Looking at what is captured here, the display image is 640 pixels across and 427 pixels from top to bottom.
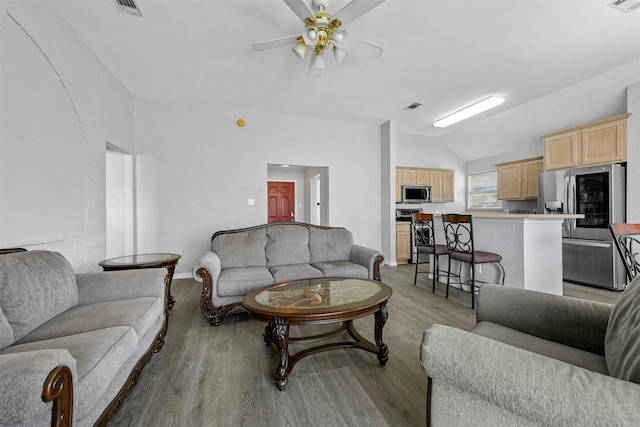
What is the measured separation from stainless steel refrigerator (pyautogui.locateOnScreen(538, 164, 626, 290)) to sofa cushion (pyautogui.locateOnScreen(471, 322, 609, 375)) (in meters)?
3.50

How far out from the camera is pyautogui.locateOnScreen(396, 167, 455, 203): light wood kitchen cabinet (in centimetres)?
604

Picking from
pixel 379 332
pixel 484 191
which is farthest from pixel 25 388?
pixel 484 191

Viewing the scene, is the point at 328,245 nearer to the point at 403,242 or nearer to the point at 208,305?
the point at 208,305

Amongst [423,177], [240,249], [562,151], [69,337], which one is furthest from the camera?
[423,177]

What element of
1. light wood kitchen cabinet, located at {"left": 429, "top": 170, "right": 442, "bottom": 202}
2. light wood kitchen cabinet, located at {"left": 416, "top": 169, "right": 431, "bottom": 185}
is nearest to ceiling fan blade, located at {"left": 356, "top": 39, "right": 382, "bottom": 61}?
light wood kitchen cabinet, located at {"left": 416, "top": 169, "right": 431, "bottom": 185}

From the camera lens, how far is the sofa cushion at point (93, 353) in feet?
3.40

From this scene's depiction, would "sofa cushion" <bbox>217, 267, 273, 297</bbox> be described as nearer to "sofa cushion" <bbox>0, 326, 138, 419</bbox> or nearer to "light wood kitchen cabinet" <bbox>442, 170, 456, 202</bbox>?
"sofa cushion" <bbox>0, 326, 138, 419</bbox>

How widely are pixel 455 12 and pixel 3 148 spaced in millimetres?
3646

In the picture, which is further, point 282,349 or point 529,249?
point 529,249

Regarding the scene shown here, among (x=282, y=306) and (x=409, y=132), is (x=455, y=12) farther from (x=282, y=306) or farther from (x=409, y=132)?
(x=409, y=132)

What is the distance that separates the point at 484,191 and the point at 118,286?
23.2ft

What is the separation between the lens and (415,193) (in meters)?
6.05

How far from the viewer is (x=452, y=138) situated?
20.7ft

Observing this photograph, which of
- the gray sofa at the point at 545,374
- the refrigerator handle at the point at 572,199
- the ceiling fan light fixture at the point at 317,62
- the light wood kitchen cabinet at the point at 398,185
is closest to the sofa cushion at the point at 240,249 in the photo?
the ceiling fan light fixture at the point at 317,62
